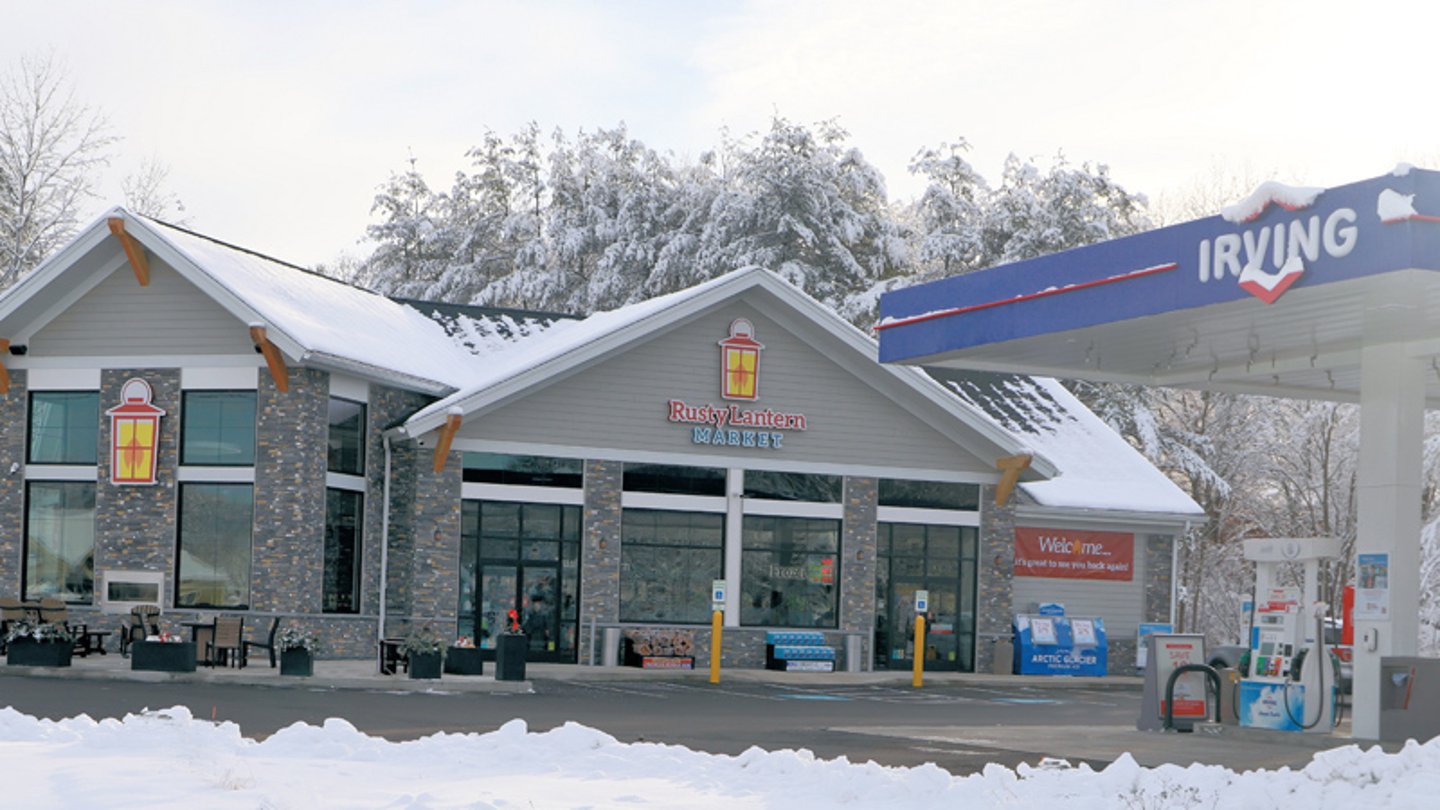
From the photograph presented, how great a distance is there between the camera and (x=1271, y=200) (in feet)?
52.4

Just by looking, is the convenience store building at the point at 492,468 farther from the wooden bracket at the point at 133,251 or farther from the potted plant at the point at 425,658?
the potted plant at the point at 425,658

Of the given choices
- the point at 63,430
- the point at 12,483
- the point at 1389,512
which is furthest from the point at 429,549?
the point at 1389,512

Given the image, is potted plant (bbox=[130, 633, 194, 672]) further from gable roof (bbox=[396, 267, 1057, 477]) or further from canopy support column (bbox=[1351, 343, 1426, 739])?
canopy support column (bbox=[1351, 343, 1426, 739])

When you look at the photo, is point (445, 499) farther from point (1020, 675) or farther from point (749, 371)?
point (1020, 675)

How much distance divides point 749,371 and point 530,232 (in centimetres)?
2364

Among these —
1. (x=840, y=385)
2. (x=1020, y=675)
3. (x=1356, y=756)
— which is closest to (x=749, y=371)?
(x=840, y=385)

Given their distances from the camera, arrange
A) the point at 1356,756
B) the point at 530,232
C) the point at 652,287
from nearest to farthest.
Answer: the point at 1356,756
the point at 652,287
the point at 530,232

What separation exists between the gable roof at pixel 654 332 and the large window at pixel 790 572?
302 cm

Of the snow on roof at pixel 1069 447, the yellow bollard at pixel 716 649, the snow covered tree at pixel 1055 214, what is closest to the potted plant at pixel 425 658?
the yellow bollard at pixel 716 649

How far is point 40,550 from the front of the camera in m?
29.9

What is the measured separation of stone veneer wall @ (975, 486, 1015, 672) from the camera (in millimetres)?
34094

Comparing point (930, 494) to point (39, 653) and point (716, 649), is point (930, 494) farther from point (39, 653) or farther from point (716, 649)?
point (39, 653)

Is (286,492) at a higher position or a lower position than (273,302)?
lower

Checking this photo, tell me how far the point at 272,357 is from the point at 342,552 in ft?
12.0
